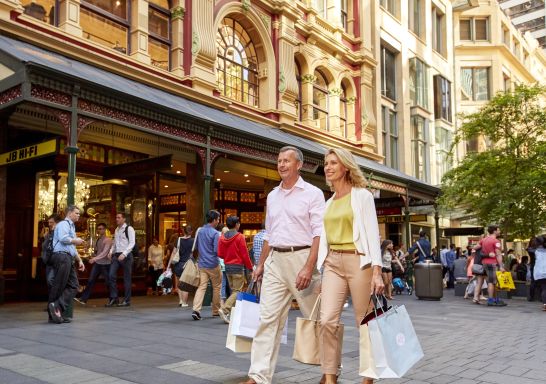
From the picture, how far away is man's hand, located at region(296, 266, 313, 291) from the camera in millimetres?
4152

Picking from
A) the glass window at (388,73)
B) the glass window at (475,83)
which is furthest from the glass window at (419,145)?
the glass window at (475,83)

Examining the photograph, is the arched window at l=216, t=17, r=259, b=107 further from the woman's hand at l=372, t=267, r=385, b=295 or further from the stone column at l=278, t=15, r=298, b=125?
the woman's hand at l=372, t=267, r=385, b=295

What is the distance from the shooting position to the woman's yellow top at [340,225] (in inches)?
159

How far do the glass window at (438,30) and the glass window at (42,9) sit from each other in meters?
24.2

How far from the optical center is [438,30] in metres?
32.2

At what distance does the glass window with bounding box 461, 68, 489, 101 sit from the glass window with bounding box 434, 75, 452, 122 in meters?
8.70

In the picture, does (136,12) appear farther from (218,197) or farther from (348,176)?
(348,176)

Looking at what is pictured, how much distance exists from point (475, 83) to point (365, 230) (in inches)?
1546

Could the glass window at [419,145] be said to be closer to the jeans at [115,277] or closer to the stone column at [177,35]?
the stone column at [177,35]

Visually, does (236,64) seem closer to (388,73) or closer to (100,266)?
(100,266)

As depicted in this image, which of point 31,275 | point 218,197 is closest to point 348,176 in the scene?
point 31,275

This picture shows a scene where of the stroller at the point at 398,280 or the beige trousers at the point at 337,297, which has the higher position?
the beige trousers at the point at 337,297

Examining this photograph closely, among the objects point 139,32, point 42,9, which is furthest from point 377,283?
point 139,32

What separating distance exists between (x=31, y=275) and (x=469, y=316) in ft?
30.3
